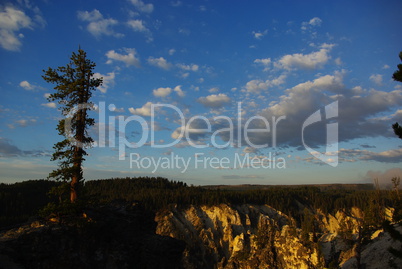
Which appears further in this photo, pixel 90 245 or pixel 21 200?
pixel 21 200

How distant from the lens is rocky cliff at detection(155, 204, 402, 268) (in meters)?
49.6

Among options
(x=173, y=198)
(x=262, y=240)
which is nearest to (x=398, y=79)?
(x=262, y=240)

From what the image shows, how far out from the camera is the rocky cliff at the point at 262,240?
163 feet

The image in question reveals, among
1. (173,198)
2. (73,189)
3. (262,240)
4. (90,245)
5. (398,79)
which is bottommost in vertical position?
(262,240)

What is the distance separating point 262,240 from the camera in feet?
307

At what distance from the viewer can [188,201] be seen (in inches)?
5659

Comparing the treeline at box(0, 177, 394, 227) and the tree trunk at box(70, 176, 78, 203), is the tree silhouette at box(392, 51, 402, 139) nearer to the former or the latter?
the tree trunk at box(70, 176, 78, 203)

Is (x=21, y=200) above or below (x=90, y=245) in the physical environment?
below

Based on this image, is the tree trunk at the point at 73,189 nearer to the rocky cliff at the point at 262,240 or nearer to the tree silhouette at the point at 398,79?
the tree silhouette at the point at 398,79

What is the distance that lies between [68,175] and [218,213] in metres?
126

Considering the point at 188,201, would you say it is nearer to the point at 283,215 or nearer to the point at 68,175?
the point at 283,215

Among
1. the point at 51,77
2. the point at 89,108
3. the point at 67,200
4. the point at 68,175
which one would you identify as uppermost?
the point at 51,77

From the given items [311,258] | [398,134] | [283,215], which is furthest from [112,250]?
[283,215]

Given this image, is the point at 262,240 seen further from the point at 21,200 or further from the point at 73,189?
the point at 21,200
